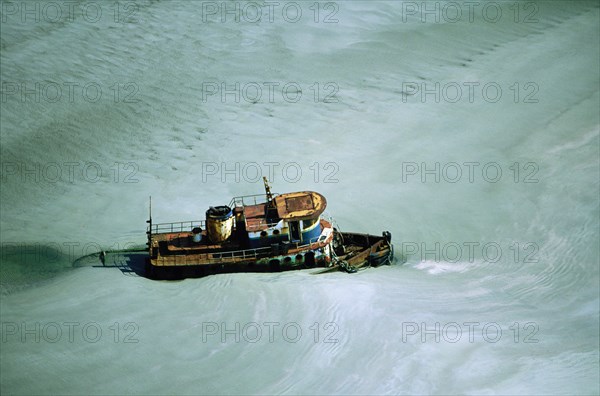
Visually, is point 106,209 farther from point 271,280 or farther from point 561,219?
point 561,219

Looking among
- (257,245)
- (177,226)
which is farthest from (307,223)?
(177,226)

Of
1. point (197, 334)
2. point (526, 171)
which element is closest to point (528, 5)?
point (526, 171)

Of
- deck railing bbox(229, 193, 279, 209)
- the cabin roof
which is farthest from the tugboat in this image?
deck railing bbox(229, 193, 279, 209)

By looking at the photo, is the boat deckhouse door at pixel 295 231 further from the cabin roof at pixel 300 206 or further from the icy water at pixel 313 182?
the icy water at pixel 313 182

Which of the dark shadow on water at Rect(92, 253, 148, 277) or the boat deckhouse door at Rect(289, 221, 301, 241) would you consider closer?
the boat deckhouse door at Rect(289, 221, 301, 241)

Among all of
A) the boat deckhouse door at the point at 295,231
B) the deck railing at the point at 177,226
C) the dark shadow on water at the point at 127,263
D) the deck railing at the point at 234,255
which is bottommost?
the dark shadow on water at the point at 127,263

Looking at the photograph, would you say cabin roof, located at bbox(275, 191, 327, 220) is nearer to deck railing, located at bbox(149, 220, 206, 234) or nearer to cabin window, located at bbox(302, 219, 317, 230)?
cabin window, located at bbox(302, 219, 317, 230)

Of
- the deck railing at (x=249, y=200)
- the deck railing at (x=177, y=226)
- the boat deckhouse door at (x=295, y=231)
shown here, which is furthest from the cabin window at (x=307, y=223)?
the deck railing at (x=249, y=200)
